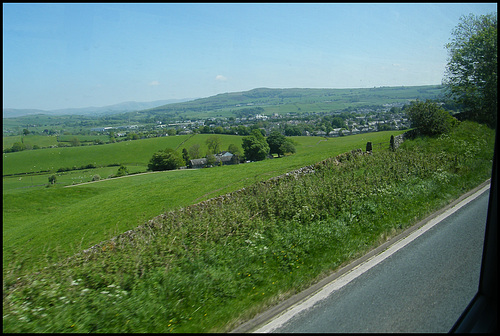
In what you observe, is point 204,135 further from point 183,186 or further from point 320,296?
point 320,296

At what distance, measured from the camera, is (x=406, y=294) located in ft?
15.4

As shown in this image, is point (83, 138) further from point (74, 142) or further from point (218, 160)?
point (218, 160)

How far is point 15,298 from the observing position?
4.40 meters

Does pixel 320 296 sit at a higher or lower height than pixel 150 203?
higher

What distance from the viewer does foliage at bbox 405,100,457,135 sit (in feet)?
64.1

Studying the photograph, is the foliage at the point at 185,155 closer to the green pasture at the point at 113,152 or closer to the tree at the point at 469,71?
the green pasture at the point at 113,152

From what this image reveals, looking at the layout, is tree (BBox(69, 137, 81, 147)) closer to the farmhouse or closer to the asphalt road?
the farmhouse

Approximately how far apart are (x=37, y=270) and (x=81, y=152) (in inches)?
1596

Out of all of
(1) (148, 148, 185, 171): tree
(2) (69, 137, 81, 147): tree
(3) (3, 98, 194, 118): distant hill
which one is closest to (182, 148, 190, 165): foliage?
(1) (148, 148, 185, 171): tree

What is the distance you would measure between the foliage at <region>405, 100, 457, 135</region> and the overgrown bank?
28.1ft

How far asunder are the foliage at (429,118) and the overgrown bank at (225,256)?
857cm

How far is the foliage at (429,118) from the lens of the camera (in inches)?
770

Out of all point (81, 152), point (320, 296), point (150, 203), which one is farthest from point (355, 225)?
point (81, 152)

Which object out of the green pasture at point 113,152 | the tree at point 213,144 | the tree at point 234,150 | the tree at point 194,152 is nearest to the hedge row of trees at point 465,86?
the green pasture at point 113,152
